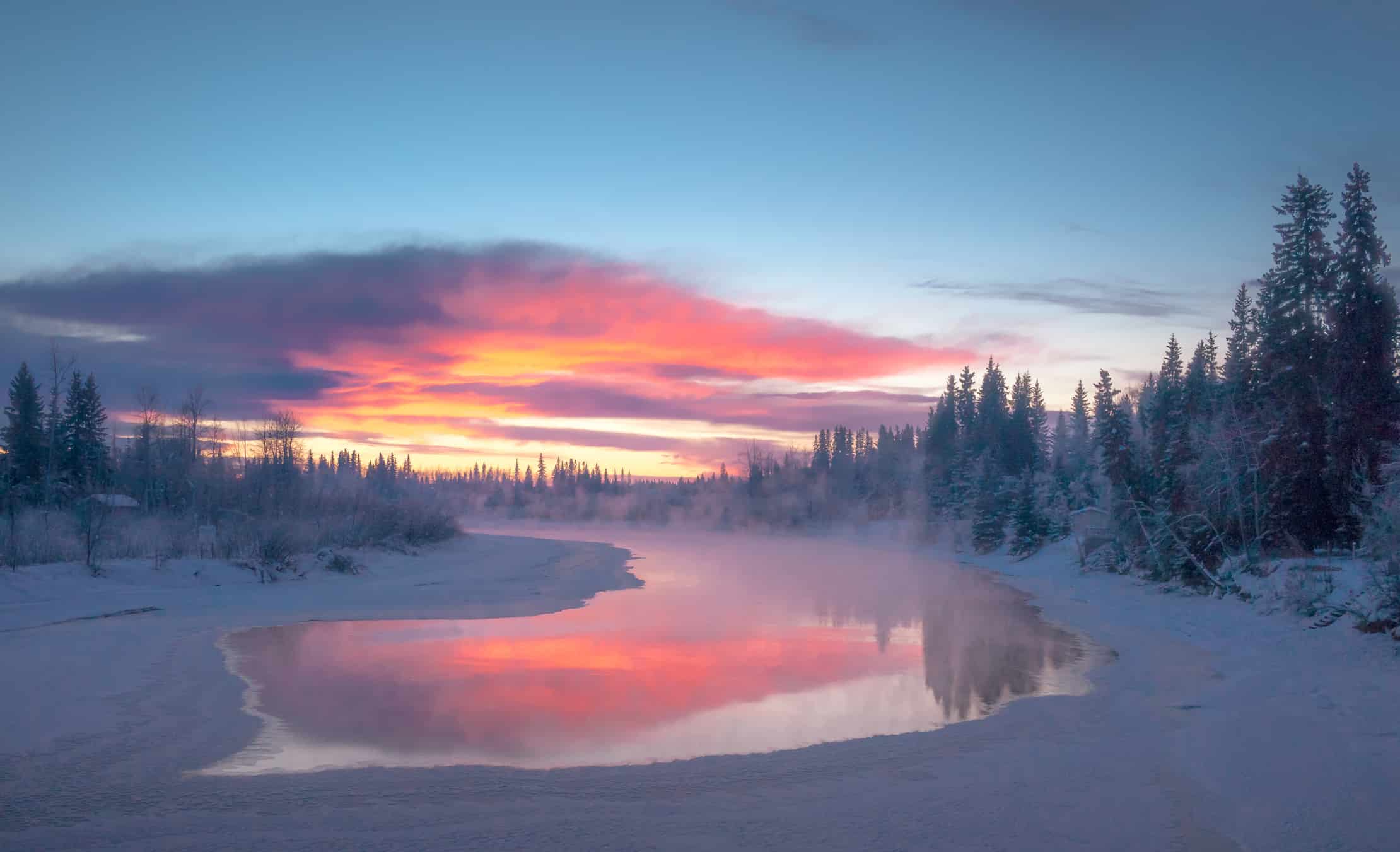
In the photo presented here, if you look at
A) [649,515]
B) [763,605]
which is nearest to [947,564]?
[763,605]

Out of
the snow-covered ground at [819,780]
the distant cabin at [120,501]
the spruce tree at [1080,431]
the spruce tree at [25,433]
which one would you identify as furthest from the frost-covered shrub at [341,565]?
the spruce tree at [1080,431]

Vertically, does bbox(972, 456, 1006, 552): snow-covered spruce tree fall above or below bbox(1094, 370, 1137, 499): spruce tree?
below

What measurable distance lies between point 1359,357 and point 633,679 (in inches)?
980

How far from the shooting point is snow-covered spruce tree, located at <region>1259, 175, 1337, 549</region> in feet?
83.7

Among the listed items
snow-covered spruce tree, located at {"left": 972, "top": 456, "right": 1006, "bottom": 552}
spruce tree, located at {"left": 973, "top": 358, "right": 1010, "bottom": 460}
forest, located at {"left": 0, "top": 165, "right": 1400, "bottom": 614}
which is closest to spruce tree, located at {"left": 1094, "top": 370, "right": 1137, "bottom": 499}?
forest, located at {"left": 0, "top": 165, "right": 1400, "bottom": 614}

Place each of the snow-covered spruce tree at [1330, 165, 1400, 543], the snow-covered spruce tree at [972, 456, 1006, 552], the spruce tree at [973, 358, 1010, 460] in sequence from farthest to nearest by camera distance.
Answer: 1. the spruce tree at [973, 358, 1010, 460]
2. the snow-covered spruce tree at [972, 456, 1006, 552]
3. the snow-covered spruce tree at [1330, 165, 1400, 543]

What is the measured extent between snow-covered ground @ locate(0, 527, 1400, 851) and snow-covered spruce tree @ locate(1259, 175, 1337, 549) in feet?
33.6

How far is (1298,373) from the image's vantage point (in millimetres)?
26719

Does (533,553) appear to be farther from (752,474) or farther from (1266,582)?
(752,474)

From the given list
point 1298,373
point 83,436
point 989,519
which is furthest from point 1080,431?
point 83,436

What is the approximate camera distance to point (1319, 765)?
9.79 meters

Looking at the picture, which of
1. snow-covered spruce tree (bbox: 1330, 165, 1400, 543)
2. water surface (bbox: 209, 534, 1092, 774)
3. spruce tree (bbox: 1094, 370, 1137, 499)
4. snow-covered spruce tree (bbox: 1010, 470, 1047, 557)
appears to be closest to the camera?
water surface (bbox: 209, 534, 1092, 774)

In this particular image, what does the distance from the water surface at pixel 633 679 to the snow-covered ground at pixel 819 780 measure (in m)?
0.75

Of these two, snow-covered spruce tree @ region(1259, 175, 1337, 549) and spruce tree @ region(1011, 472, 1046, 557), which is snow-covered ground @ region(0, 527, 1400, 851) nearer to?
snow-covered spruce tree @ region(1259, 175, 1337, 549)
